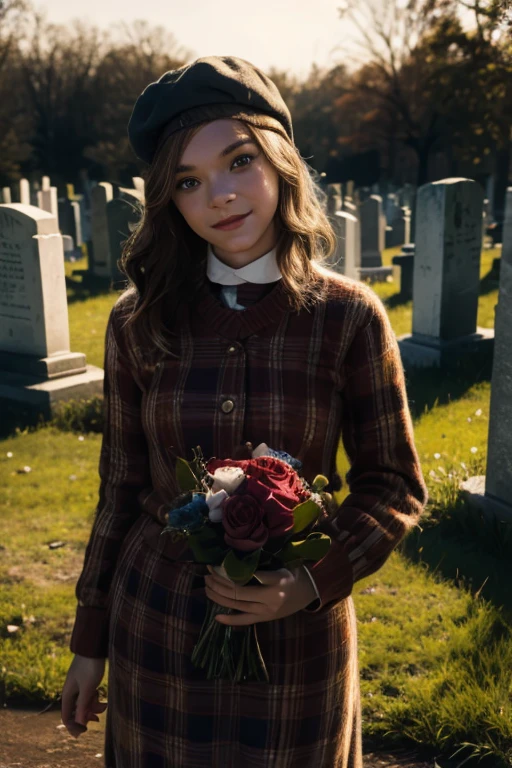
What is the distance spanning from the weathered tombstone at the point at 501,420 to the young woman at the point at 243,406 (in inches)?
117

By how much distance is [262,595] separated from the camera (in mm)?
1576

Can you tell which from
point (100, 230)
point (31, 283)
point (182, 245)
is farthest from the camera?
point (100, 230)

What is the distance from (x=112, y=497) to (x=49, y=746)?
1.90 m

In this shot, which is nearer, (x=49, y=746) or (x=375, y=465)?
(x=375, y=465)

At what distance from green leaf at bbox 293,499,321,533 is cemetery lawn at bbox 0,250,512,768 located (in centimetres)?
195

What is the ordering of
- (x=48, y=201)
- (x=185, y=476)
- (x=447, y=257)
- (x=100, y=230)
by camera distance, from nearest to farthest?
(x=185, y=476), (x=447, y=257), (x=100, y=230), (x=48, y=201)

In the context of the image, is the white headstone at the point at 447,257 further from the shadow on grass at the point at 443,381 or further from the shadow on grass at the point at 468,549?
the shadow on grass at the point at 468,549

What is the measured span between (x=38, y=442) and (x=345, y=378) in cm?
582

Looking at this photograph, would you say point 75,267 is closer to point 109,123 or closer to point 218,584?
point 218,584

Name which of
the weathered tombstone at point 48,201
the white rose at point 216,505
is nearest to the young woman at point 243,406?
the white rose at point 216,505

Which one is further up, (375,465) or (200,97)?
(200,97)

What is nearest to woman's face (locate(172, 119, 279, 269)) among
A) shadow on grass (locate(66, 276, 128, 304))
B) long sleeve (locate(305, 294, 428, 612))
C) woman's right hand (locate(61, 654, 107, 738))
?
long sleeve (locate(305, 294, 428, 612))

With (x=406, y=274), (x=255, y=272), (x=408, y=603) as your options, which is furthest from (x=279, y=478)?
(x=406, y=274)

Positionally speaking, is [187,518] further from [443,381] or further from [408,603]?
[443,381]
